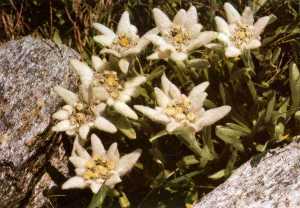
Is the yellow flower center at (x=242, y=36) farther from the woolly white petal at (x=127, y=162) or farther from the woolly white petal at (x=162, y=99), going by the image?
the woolly white petal at (x=127, y=162)

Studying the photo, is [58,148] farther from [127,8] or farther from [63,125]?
[127,8]

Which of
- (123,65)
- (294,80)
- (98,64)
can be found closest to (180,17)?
(123,65)

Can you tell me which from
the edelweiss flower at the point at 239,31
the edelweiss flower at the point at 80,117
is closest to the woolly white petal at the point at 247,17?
the edelweiss flower at the point at 239,31

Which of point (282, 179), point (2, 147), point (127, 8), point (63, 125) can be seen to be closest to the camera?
point (282, 179)

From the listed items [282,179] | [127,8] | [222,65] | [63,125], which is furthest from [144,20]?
[282,179]

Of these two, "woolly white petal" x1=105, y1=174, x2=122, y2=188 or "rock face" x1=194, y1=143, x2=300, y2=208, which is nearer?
"rock face" x1=194, y1=143, x2=300, y2=208

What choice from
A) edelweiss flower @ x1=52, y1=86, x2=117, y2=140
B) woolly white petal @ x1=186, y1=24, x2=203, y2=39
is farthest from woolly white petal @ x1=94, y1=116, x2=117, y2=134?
woolly white petal @ x1=186, y1=24, x2=203, y2=39

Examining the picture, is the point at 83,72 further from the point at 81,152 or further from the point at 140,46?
the point at 81,152

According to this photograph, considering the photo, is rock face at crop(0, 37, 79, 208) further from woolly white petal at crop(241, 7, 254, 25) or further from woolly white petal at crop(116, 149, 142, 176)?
woolly white petal at crop(241, 7, 254, 25)

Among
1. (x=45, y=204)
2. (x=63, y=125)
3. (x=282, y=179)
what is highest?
(x=63, y=125)
